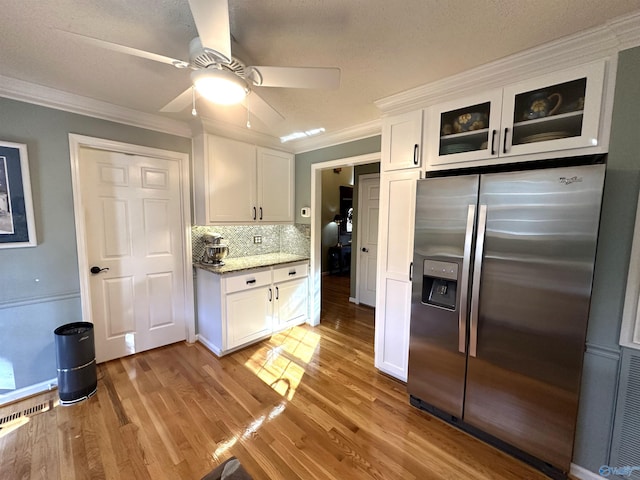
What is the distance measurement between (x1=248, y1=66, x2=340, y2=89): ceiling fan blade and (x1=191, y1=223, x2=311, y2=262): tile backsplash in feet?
7.25

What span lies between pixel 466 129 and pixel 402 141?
48 centimetres

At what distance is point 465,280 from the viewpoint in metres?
1.76

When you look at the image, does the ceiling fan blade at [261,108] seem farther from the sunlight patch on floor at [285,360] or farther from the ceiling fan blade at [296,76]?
the sunlight patch on floor at [285,360]

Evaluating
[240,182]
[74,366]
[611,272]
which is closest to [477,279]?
[611,272]

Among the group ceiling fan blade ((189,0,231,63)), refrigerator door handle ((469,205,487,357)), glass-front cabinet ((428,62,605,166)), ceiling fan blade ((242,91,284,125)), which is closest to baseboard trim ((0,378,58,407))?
ceiling fan blade ((242,91,284,125))

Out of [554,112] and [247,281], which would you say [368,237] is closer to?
[247,281]

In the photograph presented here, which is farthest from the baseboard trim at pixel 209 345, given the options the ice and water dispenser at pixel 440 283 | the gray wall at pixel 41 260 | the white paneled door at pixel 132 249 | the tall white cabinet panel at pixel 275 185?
the ice and water dispenser at pixel 440 283

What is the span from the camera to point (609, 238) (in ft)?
4.81

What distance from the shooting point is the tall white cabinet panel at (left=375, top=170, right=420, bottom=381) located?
225cm

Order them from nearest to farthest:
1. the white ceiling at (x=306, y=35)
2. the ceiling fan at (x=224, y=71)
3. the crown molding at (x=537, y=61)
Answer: the ceiling fan at (x=224, y=71) → the white ceiling at (x=306, y=35) → the crown molding at (x=537, y=61)

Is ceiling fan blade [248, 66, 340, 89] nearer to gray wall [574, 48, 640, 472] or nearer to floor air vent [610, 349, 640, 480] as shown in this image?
gray wall [574, 48, 640, 472]

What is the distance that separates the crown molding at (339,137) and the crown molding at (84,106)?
1.34 m

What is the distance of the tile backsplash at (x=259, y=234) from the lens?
322 cm

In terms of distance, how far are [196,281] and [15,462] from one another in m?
1.80
